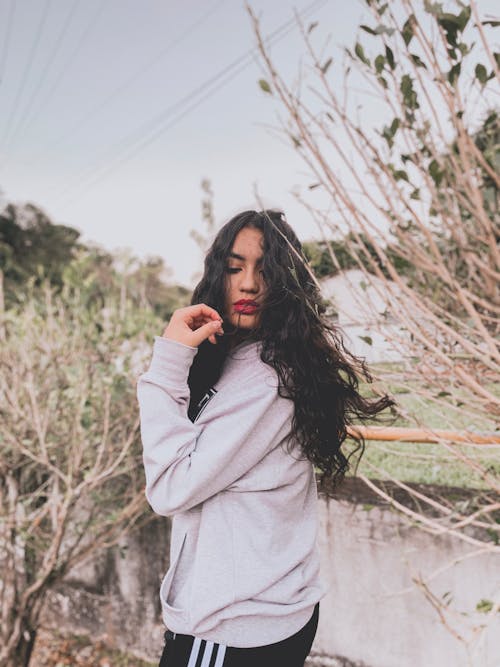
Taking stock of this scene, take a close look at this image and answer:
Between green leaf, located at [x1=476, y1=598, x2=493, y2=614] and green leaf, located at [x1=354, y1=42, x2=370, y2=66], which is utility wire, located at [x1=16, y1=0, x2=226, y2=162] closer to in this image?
green leaf, located at [x1=354, y1=42, x2=370, y2=66]

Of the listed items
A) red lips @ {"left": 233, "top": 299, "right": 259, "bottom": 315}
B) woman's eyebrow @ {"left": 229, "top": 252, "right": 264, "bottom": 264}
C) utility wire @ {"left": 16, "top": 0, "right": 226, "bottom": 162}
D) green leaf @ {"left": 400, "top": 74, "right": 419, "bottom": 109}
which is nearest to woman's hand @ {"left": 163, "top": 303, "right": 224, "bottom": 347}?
red lips @ {"left": 233, "top": 299, "right": 259, "bottom": 315}

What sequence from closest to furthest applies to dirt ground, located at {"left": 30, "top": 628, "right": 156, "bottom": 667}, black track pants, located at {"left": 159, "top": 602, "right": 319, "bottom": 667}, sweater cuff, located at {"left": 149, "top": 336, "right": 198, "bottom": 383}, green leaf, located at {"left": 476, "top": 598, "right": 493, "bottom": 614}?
black track pants, located at {"left": 159, "top": 602, "right": 319, "bottom": 667} < sweater cuff, located at {"left": 149, "top": 336, "right": 198, "bottom": 383} < green leaf, located at {"left": 476, "top": 598, "right": 493, "bottom": 614} < dirt ground, located at {"left": 30, "top": 628, "right": 156, "bottom": 667}

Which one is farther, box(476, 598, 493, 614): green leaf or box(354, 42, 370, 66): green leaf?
box(476, 598, 493, 614): green leaf

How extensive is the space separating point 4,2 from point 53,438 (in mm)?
10153

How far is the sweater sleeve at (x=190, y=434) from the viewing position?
3.98 ft

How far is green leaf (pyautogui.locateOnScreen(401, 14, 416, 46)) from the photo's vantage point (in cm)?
95

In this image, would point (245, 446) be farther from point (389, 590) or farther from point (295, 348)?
point (389, 590)

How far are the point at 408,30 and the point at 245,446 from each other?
94cm

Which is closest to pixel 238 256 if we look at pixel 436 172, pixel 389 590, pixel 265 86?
pixel 265 86

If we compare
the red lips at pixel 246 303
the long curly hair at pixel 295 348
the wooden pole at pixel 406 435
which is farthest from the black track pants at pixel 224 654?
the red lips at pixel 246 303

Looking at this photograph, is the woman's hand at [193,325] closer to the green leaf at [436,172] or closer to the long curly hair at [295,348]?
the long curly hair at [295,348]

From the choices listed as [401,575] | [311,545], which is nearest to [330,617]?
[401,575]

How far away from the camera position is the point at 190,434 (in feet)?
4.14

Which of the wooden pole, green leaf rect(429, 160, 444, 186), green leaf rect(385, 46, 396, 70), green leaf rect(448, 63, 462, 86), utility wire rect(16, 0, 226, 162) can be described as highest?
utility wire rect(16, 0, 226, 162)
